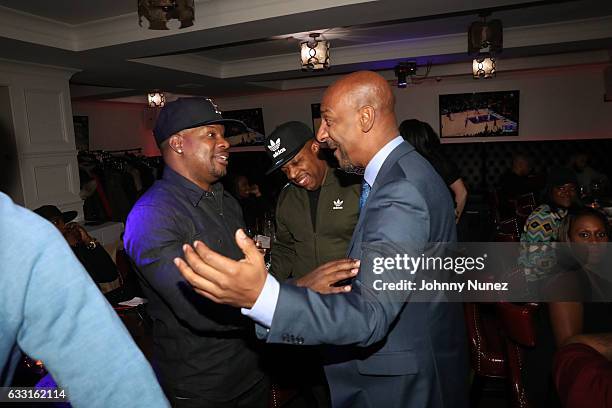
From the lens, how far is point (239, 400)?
5.57ft

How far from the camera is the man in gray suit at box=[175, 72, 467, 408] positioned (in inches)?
38.6

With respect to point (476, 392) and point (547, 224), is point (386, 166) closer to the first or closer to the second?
point (476, 392)

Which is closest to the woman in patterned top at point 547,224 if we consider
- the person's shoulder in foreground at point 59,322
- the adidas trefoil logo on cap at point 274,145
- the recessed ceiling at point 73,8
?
the adidas trefoil logo on cap at point 274,145

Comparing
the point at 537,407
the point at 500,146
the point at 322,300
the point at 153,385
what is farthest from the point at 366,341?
the point at 500,146

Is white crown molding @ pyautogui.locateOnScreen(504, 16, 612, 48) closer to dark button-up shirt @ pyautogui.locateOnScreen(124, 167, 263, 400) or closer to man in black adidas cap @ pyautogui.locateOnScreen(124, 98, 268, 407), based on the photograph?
man in black adidas cap @ pyautogui.locateOnScreen(124, 98, 268, 407)

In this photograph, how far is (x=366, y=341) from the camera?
1.04 metres

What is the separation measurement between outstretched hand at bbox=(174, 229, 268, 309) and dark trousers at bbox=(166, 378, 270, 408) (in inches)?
37.2

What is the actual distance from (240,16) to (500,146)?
7.70 m

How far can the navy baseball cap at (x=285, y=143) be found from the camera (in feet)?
8.16

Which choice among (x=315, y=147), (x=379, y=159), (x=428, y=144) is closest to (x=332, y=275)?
(x=379, y=159)

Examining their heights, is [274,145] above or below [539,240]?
above

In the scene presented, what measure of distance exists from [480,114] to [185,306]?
Result: 966cm

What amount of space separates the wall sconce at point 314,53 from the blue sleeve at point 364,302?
4345 millimetres

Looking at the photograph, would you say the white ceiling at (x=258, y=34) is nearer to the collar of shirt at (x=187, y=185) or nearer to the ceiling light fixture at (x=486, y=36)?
the ceiling light fixture at (x=486, y=36)
